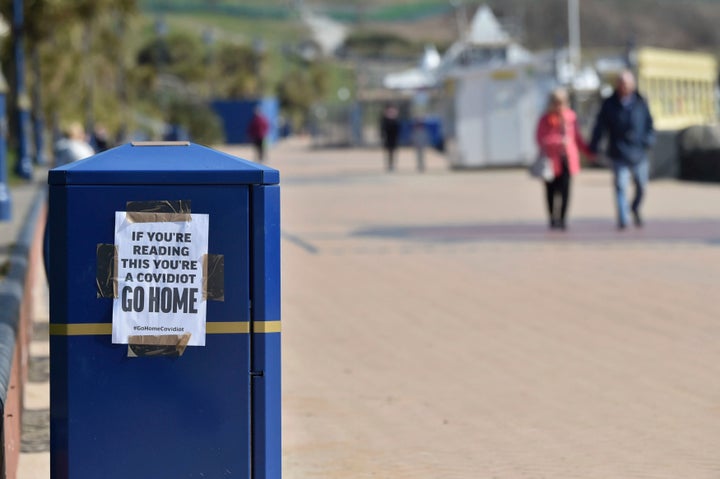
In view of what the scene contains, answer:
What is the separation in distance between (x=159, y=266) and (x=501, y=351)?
4879mm

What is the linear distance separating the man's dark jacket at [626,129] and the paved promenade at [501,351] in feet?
2.88

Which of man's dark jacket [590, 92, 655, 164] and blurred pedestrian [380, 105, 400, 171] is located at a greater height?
blurred pedestrian [380, 105, 400, 171]

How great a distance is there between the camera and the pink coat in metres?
17.8

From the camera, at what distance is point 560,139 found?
17.9 metres

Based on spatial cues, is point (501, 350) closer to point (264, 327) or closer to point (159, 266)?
point (264, 327)

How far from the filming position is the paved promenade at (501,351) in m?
6.71

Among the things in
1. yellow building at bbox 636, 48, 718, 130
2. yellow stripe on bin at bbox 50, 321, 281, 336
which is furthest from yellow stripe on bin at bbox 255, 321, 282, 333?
yellow building at bbox 636, 48, 718, 130

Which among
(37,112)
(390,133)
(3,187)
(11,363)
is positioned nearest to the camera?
(11,363)

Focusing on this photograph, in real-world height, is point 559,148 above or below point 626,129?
below

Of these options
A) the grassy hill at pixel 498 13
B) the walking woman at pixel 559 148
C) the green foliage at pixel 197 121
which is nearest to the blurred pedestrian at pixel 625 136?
the walking woman at pixel 559 148

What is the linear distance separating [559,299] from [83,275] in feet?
24.1

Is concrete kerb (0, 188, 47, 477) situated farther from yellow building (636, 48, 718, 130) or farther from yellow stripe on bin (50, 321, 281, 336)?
yellow building (636, 48, 718, 130)

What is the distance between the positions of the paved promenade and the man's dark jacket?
878mm

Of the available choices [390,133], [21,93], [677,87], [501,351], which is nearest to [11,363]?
[501,351]
